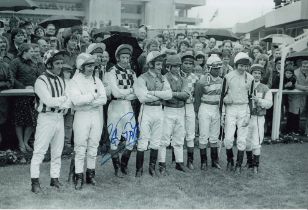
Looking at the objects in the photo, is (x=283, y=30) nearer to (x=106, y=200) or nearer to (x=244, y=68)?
(x=244, y=68)


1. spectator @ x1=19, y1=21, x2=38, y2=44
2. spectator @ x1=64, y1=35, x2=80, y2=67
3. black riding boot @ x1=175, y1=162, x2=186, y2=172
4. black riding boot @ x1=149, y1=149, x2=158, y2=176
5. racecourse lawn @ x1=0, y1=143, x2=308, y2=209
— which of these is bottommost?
racecourse lawn @ x1=0, y1=143, x2=308, y2=209

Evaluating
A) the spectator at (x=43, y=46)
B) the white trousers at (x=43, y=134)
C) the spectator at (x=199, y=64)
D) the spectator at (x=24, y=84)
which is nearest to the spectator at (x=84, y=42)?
the spectator at (x=43, y=46)

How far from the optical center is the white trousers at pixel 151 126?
7316mm

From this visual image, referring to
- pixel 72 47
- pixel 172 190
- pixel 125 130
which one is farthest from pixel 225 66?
pixel 172 190

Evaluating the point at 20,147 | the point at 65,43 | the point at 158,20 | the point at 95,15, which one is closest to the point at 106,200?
the point at 20,147

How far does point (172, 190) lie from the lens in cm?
661

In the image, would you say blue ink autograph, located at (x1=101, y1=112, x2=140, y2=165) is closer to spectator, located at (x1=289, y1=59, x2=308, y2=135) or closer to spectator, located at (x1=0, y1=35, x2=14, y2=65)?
spectator, located at (x1=0, y1=35, x2=14, y2=65)

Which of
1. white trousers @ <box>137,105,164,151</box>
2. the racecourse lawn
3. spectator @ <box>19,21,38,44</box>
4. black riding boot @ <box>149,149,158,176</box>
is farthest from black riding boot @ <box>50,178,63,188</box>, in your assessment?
spectator @ <box>19,21,38,44</box>

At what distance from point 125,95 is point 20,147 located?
8.69 ft

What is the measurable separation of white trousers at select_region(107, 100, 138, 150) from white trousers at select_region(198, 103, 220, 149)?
51.9 inches

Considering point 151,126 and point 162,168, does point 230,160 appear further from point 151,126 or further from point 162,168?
point 151,126

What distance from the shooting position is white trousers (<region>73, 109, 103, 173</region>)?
21.4 ft

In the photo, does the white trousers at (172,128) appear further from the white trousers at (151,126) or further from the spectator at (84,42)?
the spectator at (84,42)

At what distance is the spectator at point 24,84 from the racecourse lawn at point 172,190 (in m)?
0.99
